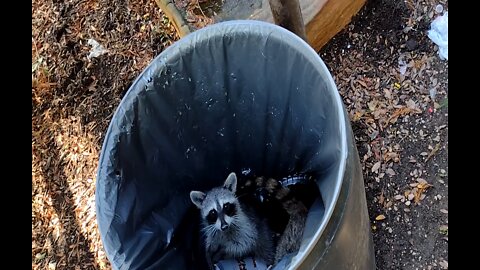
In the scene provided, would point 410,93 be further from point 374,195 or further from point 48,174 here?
point 48,174

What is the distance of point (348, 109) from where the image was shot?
8.88 feet

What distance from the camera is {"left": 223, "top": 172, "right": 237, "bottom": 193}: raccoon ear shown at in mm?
2443

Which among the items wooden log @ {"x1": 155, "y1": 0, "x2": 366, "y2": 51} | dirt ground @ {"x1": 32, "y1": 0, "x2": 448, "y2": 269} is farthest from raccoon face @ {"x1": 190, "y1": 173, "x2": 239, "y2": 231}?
wooden log @ {"x1": 155, "y1": 0, "x2": 366, "y2": 51}

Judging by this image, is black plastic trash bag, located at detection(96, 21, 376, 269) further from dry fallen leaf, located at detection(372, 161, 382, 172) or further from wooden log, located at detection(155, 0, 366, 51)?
wooden log, located at detection(155, 0, 366, 51)

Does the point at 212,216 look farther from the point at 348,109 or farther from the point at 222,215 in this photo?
the point at 348,109

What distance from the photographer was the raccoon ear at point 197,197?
244 centimetres

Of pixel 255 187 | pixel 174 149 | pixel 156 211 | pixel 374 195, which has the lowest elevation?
pixel 374 195

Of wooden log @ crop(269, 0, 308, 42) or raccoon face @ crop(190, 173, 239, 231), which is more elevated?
wooden log @ crop(269, 0, 308, 42)

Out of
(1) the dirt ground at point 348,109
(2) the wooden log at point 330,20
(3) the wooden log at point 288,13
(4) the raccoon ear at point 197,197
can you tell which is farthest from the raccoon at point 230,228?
(2) the wooden log at point 330,20

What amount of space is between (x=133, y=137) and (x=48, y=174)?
3.03 feet

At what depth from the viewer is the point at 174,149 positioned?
2391 millimetres

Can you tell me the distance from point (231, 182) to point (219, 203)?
0.29ft

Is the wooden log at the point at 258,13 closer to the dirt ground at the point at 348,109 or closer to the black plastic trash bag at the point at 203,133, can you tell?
the dirt ground at the point at 348,109

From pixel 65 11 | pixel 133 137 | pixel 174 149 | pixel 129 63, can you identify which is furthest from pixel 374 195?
pixel 65 11
